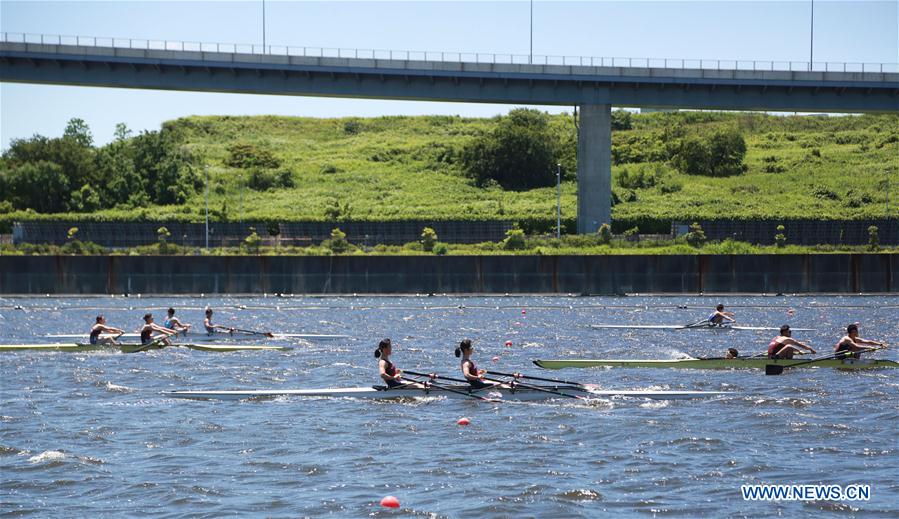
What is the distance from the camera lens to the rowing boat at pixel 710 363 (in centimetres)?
3009

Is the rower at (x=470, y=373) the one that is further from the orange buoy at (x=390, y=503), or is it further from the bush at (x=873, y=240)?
the bush at (x=873, y=240)

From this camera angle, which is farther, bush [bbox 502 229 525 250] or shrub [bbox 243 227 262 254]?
shrub [bbox 243 227 262 254]

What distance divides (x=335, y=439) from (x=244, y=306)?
40.9 meters

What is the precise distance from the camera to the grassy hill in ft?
310

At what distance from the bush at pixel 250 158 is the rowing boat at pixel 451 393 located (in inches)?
3761

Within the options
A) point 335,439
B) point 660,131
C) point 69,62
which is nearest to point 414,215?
point 69,62

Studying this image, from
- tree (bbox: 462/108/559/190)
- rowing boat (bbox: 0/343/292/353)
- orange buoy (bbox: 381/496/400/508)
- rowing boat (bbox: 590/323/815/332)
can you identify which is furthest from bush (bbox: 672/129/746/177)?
orange buoy (bbox: 381/496/400/508)

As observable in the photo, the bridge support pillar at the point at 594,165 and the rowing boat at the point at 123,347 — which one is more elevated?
the bridge support pillar at the point at 594,165

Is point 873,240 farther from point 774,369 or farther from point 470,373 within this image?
point 470,373

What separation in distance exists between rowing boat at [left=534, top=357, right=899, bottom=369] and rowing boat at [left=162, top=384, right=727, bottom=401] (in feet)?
14.6

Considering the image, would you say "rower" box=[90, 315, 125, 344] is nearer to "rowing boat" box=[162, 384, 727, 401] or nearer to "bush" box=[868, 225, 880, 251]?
"rowing boat" box=[162, 384, 727, 401]

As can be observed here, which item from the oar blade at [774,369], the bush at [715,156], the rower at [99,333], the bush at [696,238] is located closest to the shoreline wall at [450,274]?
the bush at [696,238]

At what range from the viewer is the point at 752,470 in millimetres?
18406

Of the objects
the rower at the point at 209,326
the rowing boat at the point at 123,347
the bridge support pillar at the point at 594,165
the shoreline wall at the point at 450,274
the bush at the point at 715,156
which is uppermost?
the bush at the point at 715,156
